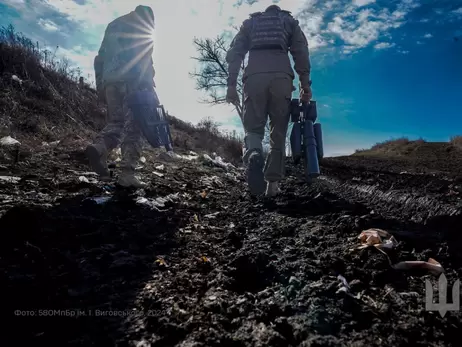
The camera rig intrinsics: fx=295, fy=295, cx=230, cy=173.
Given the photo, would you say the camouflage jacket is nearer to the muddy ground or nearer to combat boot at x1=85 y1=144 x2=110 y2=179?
combat boot at x1=85 y1=144 x2=110 y2=179

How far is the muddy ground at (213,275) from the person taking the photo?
2.99 ft

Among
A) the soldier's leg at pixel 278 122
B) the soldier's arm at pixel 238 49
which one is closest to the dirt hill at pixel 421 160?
the soldier's leg at pixel 278 122

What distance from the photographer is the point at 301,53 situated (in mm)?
3408

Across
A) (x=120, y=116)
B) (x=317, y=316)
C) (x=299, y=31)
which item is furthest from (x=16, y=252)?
(x=299, y=31)

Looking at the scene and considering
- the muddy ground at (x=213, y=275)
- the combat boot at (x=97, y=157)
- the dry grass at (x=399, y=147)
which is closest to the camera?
the muddy ground at (x=213, y=275)

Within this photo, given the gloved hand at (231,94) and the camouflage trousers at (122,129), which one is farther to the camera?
the gloved hand at (231,94)

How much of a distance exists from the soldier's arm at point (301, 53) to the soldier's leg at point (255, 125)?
0.54 metres

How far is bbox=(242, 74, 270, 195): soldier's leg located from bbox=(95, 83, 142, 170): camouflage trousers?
127 cm

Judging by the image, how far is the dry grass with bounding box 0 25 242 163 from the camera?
4777 millimetres

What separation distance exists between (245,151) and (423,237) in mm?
2148

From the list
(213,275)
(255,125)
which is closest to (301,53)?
(255,125)

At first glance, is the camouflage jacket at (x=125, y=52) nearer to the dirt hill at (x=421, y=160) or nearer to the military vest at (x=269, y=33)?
the military vest at (x=269, y=33)

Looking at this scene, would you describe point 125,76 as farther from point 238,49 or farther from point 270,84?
point 270,84

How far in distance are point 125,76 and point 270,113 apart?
170 centimetres
